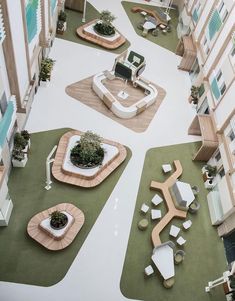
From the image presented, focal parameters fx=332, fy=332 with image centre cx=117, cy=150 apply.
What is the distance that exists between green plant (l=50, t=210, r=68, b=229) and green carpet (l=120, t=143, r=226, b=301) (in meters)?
3.25

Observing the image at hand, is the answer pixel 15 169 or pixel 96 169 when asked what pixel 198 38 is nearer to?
pixel 96 169

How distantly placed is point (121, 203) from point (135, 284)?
3.82 metres

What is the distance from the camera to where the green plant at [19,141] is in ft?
51.6

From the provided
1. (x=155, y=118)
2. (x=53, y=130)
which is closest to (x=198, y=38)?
(x=155, y=118)

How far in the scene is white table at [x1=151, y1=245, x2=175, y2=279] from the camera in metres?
14.3

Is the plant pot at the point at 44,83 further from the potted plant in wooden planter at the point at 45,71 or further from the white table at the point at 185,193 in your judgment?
the white table at the point at 185,193

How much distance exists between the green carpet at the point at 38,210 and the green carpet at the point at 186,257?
6.02ft

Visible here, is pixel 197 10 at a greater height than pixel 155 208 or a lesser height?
greater

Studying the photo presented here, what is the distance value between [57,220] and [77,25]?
53.7ft

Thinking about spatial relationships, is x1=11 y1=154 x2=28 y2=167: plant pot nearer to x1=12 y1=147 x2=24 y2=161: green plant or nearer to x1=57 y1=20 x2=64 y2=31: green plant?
x1=12 y1=147 x2=24 y2=161: green plant

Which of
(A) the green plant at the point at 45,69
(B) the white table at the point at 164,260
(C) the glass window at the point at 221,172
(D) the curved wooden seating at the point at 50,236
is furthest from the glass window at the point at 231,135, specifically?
(A) the green plant at the point at 45,69

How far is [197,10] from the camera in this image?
23516mm

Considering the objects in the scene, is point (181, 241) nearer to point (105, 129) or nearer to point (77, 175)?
point (77, 175)

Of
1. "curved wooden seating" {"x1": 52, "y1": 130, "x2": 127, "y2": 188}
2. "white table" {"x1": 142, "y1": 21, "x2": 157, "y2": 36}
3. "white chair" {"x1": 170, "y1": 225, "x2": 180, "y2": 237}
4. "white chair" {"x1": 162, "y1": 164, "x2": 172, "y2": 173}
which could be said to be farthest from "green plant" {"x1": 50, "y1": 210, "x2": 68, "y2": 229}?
"white table" {"x1": 142, "y1": 21, "x2": 157, "y2": 36}
